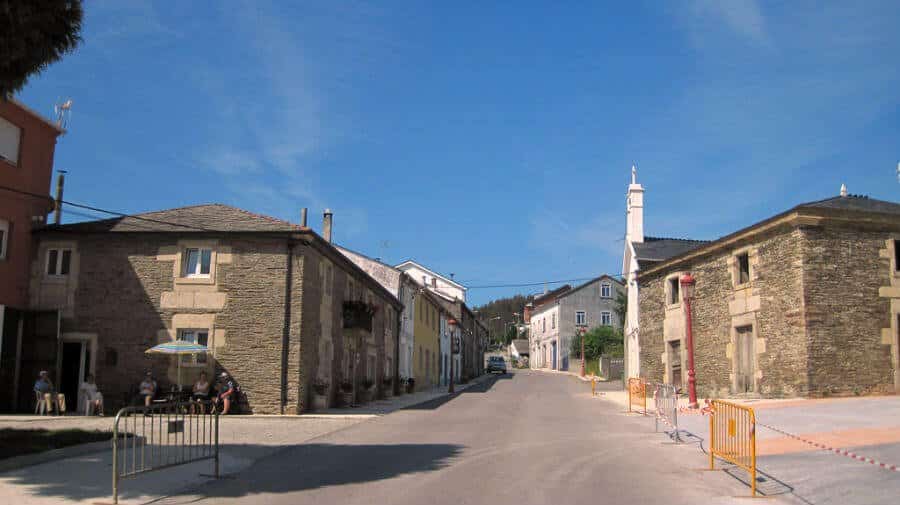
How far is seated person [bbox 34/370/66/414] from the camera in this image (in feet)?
66.3

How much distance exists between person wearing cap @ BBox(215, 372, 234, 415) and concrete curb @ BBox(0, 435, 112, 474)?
706cm

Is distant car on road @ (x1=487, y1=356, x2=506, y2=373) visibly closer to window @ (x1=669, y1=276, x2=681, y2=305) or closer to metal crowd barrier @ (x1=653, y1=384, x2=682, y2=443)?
window @ (x1=669, y1=276, x2=681, y2=305)

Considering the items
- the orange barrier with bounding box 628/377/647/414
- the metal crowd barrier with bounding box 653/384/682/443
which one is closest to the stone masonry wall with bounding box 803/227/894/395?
the orange barrier with bounding box 628/377/647/414

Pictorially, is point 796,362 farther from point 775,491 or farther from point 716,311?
point 775,491

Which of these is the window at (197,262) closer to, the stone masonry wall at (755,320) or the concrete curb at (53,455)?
the concrete curb at (53,455)

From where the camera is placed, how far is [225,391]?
20.3 metres

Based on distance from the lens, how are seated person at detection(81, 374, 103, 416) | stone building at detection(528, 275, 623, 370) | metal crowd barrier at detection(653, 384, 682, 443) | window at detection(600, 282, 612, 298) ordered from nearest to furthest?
metal crowd barrier at detection(653, 384, 682, 443) → seated person at detection(81, 374, 103, 416) → stone building at detection(528, 275, 623, 370) → window at detection(600, 282, 612, 298)

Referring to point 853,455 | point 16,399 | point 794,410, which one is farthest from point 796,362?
point 16,399

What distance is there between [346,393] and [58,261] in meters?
9.33

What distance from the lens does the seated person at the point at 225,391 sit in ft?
65.7

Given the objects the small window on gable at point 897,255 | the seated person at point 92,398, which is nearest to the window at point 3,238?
the seated person at point 92,398

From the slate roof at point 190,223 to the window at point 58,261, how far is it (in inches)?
26.1

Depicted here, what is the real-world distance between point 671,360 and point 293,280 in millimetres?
15411

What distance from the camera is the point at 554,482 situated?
9.68 metres
